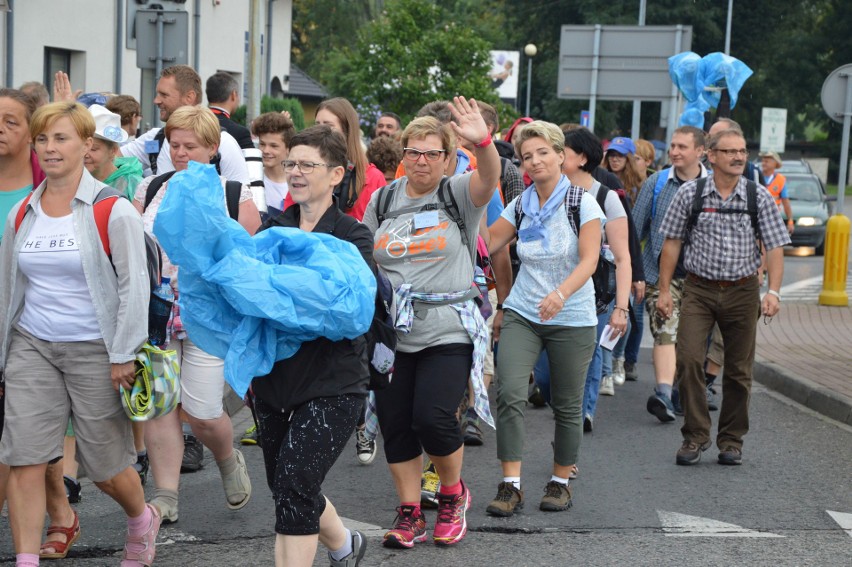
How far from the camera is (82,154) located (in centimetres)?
482

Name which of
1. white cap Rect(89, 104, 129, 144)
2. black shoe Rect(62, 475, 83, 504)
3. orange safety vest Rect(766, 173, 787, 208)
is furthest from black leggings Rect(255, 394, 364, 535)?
A: orange safety vest Rect(766, 173, 787, 208)

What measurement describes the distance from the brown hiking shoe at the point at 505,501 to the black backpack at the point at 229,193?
1842 millimetres

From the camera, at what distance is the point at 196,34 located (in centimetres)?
2378

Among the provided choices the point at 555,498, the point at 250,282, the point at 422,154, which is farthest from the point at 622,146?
the point at 250,282

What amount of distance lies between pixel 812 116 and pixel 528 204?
63.1 meters

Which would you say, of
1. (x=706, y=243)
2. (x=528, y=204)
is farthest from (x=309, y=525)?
(x=706, y=243)

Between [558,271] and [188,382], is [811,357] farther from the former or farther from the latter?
[188,382]

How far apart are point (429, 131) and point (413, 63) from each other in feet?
69.0

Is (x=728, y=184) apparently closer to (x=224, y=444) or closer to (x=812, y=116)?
(x=224, y=444)

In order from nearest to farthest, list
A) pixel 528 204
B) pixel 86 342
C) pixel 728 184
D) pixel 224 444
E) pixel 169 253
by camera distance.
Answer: pixel 169 253
pixel 86 342
pixel 224 444
pixel 528 204
pixel 728 184

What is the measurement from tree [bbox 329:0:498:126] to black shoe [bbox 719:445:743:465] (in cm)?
1884

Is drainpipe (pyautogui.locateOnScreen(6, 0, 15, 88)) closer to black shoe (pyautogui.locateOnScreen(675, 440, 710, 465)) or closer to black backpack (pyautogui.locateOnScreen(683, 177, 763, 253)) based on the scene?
black backpack (pyautogui.locateOnScreen(683, 177, 763, 253))

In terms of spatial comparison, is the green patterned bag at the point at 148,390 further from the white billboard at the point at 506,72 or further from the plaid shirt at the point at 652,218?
the white billboard at the point at 506,72

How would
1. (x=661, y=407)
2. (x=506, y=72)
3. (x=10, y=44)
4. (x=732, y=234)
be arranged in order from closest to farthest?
(x=732, y=234) → (x=661, y=407) → (x=10, y=44) → (x=506, y=72)
